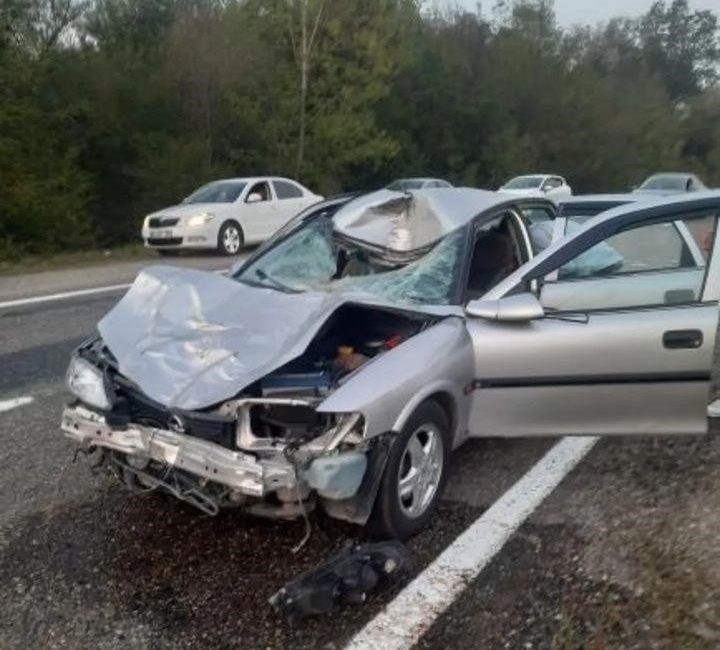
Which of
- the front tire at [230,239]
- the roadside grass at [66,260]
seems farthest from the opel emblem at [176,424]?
the front tire at [230,239]

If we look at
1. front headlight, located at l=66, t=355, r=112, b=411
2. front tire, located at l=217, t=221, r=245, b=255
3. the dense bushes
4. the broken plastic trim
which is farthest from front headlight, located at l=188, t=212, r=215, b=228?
the broken plastic trim

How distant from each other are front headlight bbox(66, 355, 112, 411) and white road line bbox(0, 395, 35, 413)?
2.06 metres

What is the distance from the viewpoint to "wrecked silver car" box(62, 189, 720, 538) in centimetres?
321

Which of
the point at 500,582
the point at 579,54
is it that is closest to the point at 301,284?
the point at 500,582

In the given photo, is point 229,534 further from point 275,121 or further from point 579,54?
point 579,54

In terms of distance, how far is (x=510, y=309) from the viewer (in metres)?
3.71

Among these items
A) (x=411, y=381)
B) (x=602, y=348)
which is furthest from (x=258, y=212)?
(x=411, y=381)

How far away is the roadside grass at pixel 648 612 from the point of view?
276cm

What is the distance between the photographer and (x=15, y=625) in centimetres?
297

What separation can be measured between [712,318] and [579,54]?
185 ft

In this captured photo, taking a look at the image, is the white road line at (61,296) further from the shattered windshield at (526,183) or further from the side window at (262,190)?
the shattered windshield at (526,183)

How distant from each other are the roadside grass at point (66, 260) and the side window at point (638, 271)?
39.8 feet

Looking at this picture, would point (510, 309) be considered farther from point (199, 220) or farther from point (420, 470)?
point (199, 220)

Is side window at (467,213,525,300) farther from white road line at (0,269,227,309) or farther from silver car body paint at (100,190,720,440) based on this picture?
white road line at (0,269,227,309)
